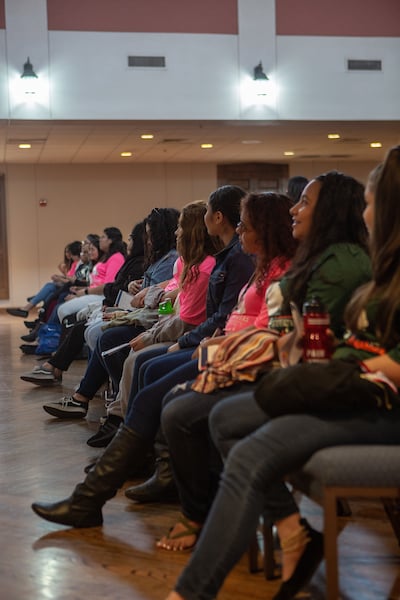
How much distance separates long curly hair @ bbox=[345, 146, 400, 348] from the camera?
7.99 feet

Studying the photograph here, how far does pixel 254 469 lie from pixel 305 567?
16.5 inches

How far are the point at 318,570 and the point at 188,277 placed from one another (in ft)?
6.05

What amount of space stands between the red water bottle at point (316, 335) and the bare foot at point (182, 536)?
0.85 metres

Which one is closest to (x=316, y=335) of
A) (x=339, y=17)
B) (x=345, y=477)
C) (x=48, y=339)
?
(x=345, y=477)

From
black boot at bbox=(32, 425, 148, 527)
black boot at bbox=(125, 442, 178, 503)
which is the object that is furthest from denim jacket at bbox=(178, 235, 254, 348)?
black boot at bbox=(32, 425, 148, 527)

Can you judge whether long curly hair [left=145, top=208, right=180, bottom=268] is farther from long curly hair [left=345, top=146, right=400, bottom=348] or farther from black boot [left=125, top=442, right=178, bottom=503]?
long curly hair [left=345, top=146, right=400, bottom=348]

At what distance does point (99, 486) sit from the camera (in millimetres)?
3307

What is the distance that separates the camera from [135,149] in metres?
15.2

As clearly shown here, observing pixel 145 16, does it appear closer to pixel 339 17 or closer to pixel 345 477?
pixel 339 17

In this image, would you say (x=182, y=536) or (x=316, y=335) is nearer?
(x=316, y=335)

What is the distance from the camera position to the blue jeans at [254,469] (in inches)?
89.9

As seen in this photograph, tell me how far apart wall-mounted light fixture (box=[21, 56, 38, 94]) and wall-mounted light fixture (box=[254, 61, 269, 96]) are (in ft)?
9.37

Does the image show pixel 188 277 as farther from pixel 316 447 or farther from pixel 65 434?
pixel 316 447

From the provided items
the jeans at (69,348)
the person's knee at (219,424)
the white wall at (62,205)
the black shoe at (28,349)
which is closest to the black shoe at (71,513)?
the person's knee at (219,424)
